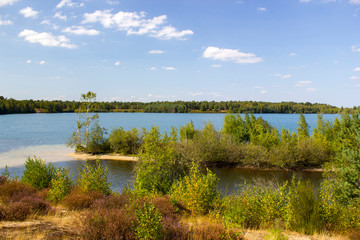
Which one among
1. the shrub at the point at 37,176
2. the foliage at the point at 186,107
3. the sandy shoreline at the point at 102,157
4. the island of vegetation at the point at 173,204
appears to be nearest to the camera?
the island of vegetation at the point at 173,204

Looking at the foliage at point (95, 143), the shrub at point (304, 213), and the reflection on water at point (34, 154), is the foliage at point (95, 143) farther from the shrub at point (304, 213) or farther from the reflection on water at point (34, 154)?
the shrub at point (304, 213)

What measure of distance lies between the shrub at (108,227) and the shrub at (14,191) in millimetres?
6339

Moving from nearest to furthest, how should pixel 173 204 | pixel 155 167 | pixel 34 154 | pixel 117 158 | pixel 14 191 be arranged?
pixel 173 204, pixel 14 191, pixel 155 167, pixel 34 154, pixel 117 158

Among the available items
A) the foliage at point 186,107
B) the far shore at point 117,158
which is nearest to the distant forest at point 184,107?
the foliage at point 186,107

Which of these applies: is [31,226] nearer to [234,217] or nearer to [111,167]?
[234,217]

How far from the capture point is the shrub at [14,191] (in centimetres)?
1093

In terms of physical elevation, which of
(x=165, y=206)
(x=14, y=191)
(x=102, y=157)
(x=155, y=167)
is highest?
(x=155, y=167)

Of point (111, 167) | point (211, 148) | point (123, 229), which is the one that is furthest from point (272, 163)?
point (123, 229)

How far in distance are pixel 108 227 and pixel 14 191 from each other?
817 centimetres

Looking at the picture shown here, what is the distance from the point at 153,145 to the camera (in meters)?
14.8

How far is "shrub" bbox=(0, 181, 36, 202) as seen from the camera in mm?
10928

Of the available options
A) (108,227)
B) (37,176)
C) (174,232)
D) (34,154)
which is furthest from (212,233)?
(34,154)

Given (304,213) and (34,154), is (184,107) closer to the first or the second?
(34,154)

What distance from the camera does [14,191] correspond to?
11609mm
